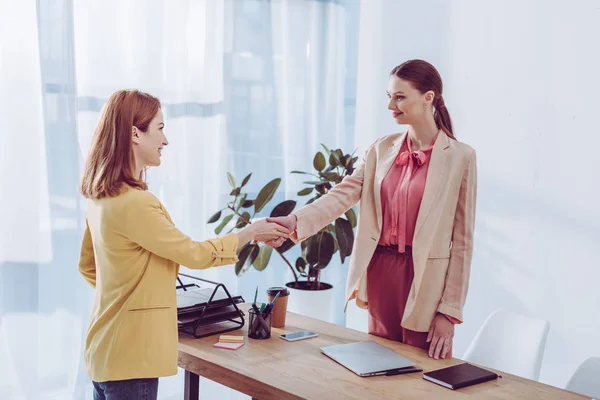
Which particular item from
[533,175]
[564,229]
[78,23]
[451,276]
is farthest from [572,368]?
[78,23]

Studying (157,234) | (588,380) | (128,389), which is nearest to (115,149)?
(157,234)

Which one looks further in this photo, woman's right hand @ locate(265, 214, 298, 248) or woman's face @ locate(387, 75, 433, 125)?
woman's right hand @ locate(265, 214, 298, 248)

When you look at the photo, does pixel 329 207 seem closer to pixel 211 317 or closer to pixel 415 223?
pixel 415 223

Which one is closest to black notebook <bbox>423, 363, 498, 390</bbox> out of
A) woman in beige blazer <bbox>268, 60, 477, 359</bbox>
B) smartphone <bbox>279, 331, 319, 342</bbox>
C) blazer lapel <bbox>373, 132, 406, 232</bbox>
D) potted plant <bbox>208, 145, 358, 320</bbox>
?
woman in beige blazer <bbox>268, 60, 477, 359</bbox>

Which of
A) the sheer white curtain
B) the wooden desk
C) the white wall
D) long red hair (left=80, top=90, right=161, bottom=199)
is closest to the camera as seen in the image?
the wooden desk

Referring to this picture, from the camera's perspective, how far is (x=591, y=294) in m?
3.09

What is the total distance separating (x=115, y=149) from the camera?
71.0 inches

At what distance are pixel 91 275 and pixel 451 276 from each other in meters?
1.11

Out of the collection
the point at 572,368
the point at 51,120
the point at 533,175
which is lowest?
the point at 572,368

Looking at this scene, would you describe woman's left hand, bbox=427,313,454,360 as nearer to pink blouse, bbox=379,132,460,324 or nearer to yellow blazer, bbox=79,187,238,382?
pink blouse, bbox=379,132,460,324

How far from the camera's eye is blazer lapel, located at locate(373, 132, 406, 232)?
2225 mm

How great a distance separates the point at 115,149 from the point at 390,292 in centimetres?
100

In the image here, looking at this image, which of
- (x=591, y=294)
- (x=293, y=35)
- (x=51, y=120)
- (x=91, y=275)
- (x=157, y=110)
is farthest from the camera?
(x=293, y=35)

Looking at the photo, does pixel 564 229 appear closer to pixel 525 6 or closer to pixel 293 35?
pixel 525 6
